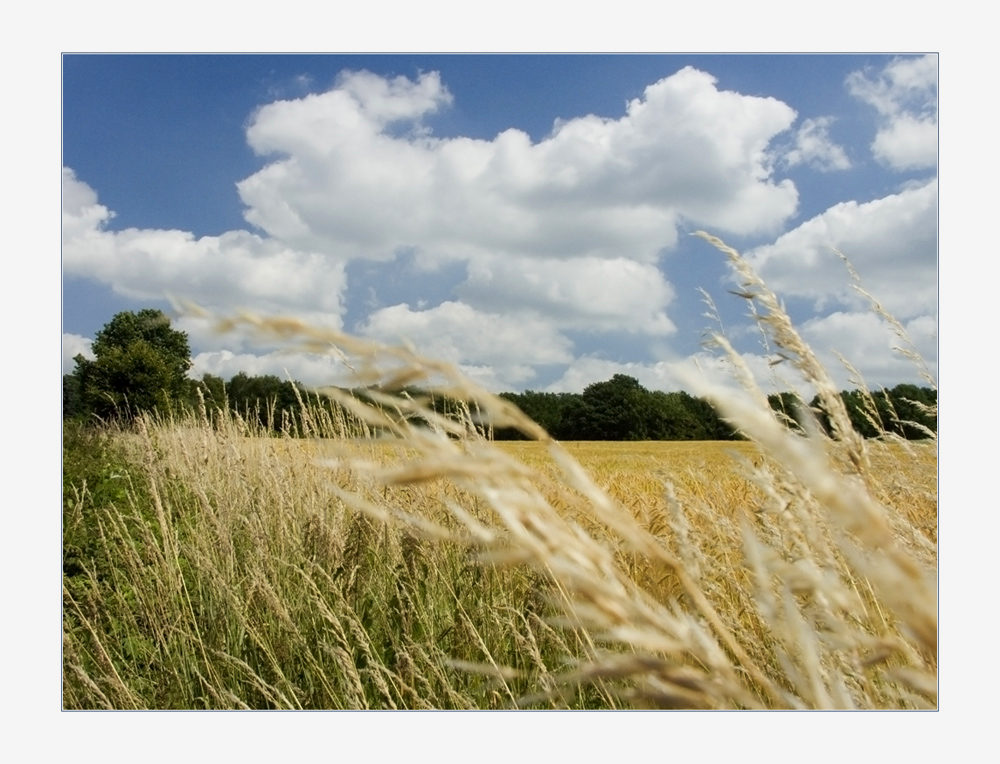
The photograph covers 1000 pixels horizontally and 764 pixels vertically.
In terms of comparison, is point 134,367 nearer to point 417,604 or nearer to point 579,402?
point 579,402

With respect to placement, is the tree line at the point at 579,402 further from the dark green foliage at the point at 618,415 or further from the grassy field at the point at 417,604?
the grassy field at the point at 417,604

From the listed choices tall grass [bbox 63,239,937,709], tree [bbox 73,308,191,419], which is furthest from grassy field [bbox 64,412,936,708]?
tree [bbox 73,308,191,419]

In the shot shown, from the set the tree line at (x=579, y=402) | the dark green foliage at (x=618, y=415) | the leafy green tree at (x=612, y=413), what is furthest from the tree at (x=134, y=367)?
the leafy green tree at (x=612, y=413)

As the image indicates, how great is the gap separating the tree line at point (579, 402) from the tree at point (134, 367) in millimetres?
11

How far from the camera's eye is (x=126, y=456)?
275 inches

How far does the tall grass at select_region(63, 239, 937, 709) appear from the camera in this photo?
1.59ft

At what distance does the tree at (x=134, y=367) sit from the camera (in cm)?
437

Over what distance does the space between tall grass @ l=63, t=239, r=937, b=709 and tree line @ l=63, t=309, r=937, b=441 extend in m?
0.17

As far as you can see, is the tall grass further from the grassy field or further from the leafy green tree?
the leafy green tree

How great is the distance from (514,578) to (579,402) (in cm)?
84

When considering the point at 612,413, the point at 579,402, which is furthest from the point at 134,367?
the point at 612,413
